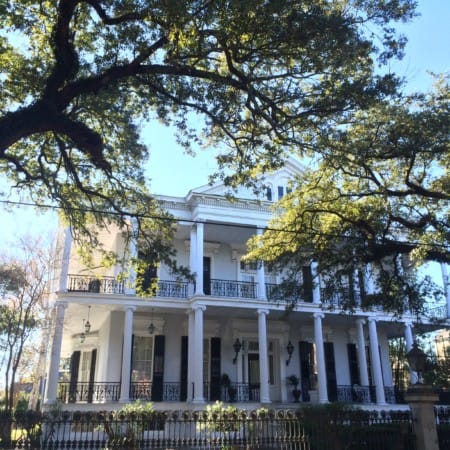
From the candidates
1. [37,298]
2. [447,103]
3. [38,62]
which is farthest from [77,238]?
[447,103]

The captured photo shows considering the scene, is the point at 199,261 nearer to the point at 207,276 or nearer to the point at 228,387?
the point at 207,276

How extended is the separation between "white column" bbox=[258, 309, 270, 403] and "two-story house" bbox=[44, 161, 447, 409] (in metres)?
0.04

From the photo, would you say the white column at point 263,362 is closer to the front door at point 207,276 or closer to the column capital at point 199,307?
the column capital at point 199,307

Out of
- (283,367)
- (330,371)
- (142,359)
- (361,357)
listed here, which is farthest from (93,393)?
(361,357)

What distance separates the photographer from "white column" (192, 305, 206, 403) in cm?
1652

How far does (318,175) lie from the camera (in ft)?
43.5

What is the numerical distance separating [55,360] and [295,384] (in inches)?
380

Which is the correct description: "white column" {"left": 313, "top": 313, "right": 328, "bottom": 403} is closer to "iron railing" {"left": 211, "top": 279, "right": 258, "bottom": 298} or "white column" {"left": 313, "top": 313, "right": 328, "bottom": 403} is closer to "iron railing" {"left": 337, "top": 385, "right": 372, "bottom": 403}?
"iron railing" {"left": 337, "top": 385, "right": 372, "bottom": 403}

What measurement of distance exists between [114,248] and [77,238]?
777cm

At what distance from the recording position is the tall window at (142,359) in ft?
61.6

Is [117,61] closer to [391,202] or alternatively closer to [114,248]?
[391,202]

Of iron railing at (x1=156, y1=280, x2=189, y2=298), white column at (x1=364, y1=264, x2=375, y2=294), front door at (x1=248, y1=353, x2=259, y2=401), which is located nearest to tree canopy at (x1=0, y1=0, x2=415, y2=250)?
white column at (x1=364, y1=264, x2=375, y2=294)

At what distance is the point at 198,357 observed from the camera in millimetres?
16953

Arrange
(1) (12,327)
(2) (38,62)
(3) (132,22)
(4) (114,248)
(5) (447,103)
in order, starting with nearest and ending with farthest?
1. (3) (132,22)
2. (2) (38,62)
3. (5) (447,103)
4. (1) (12,327)
5. (4) (114,248)
